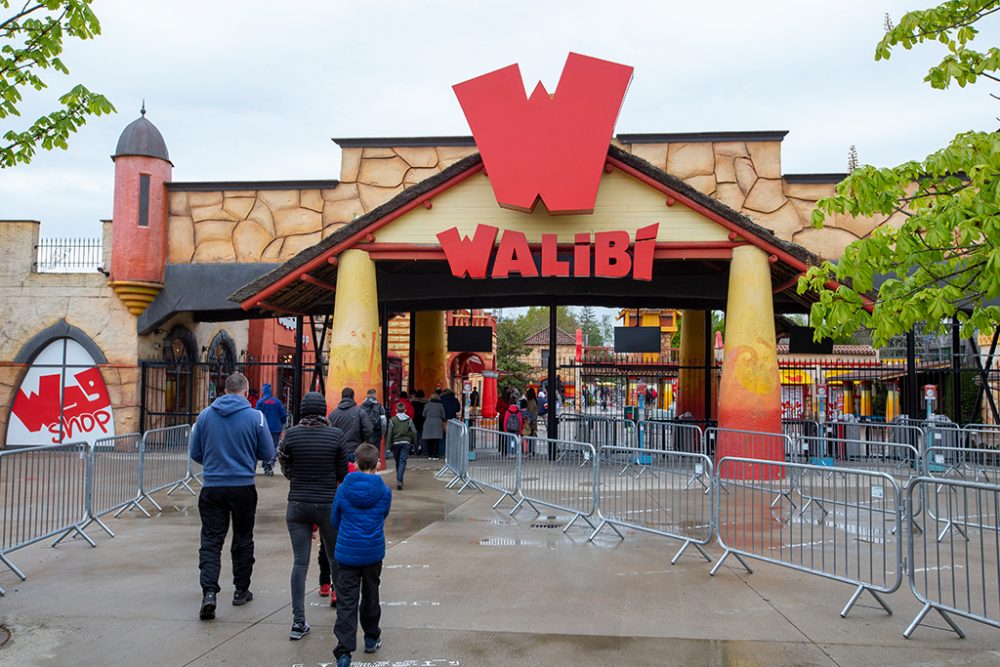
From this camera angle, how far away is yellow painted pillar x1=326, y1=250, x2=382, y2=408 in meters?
17.3

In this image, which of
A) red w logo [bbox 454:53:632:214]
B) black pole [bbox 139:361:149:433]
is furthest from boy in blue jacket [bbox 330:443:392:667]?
black pole [bbox 139:361:149:433]

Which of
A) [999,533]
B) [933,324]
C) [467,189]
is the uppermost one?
[467,189]

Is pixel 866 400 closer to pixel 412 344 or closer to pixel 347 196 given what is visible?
pixel 412 344

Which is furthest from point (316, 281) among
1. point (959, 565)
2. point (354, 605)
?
point (959, 565)

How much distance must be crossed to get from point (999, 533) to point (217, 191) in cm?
2010

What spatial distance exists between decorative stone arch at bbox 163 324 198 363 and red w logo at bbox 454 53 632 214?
11.8m

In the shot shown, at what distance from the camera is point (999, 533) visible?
6465mm

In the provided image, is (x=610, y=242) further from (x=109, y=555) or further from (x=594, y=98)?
(x=109, y=555)

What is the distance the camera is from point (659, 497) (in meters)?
10.2

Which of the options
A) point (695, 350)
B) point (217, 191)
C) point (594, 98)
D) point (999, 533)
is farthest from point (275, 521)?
point (695, 350)

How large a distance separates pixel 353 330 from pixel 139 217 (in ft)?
27.0

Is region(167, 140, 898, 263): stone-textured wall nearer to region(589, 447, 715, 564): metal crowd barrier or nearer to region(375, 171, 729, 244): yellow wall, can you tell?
region(375, 171, 729, 244): yellow wall

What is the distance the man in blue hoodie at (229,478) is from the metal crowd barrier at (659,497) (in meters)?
4.51

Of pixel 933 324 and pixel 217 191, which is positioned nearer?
pixel 933 324
